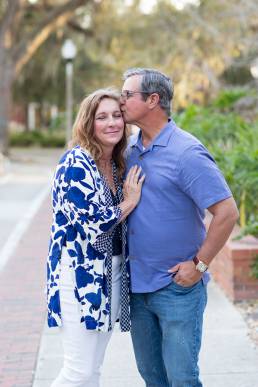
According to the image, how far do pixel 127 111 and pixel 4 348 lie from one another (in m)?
2.59

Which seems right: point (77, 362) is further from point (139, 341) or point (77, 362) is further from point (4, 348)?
point (4, 348)

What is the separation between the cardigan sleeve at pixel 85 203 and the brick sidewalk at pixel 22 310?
1.74 metres

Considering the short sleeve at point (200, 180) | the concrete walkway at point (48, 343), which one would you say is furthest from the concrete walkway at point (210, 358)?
the short sleeve at point (200, 180)

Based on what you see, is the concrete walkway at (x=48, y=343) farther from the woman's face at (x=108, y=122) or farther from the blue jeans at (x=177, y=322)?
the woman's face at (x=108, y=122)

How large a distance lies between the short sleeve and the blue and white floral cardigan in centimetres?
34

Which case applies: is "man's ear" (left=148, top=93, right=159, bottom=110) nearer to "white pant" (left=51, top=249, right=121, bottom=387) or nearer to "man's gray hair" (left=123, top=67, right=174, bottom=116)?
"man's gray hair" (left=123, top=67, right=174, bottom=116)

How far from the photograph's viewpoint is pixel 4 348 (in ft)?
16.4

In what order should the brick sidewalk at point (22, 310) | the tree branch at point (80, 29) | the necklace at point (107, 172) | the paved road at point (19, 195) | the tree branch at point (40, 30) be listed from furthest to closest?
the tree branch at point (80, 29) < the tree branch at point (40, 30) < the paved road at point (19, 195) < the brick sidewalk at point (22, 310) < the necklace at point (107, 172)

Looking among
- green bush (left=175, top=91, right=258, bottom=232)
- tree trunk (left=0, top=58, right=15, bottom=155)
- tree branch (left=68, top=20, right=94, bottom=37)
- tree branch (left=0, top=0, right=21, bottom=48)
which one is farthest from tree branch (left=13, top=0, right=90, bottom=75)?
green bush (left=175, top=91, right=258, bottom=232)

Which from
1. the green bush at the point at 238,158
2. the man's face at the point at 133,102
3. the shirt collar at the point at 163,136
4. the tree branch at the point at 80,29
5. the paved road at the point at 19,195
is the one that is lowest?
the paved road at the point at 19,195

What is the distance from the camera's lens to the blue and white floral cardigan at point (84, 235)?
2969mm

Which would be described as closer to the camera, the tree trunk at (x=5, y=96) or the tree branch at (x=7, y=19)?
the tree branch at (x=7, y=19)

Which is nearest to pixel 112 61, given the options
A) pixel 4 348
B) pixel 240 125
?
pixel 240 125

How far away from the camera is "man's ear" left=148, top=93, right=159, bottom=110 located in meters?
3.03
